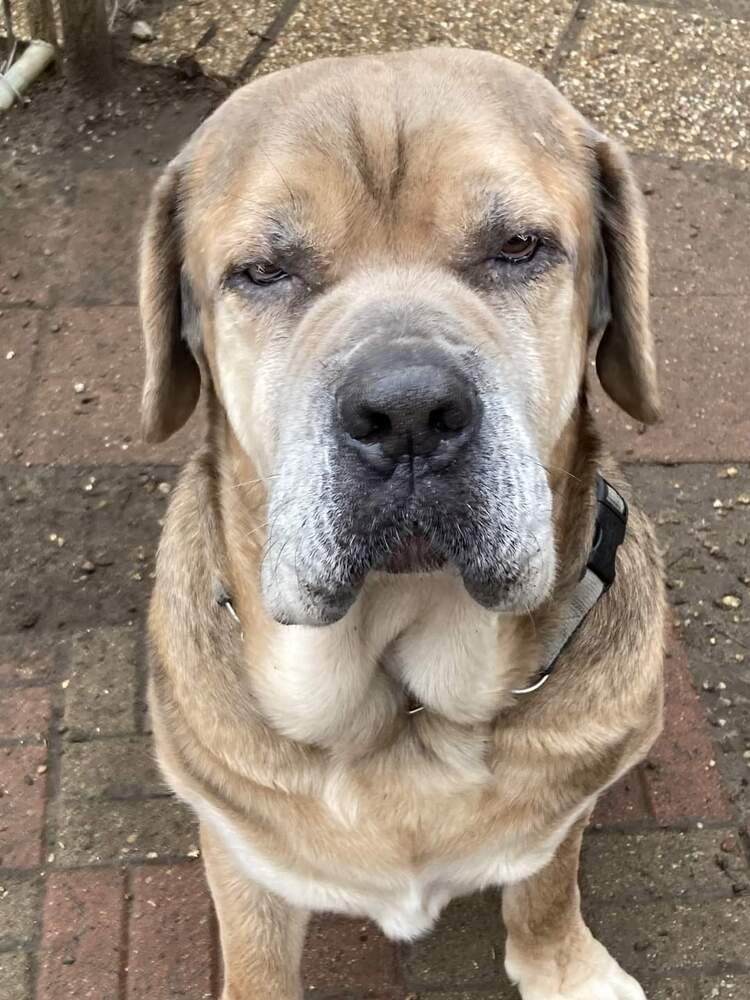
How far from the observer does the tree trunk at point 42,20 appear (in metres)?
5.13

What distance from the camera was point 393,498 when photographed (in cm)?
165

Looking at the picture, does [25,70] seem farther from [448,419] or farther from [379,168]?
[448,419]

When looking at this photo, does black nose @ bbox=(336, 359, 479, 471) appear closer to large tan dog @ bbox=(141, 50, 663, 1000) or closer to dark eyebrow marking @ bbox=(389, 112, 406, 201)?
large tan dog @ bbox=(141, 50, 663, 1000)

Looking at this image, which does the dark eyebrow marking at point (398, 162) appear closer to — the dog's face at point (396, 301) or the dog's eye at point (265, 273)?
the dog's face at point (396, 301)

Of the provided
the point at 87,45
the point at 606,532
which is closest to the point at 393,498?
the point at 606,532

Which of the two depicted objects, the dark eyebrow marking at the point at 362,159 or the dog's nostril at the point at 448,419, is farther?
the dark eyebrow marking at the point at 362,159

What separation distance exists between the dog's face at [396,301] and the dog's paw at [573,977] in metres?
1.21

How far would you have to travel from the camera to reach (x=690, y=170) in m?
4.79

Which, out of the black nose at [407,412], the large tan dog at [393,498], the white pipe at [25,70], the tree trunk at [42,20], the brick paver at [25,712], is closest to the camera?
the black nose at [407,412]

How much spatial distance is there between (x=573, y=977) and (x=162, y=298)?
1.80m

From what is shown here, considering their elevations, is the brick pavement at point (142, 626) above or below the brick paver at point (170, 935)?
above

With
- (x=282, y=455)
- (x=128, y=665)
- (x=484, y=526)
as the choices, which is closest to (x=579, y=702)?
(x=484, y=526)

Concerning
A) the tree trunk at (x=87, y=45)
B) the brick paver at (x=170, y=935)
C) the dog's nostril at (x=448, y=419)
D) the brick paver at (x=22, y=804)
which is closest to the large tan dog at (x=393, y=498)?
the dog's nostril at (x=448, y=419)

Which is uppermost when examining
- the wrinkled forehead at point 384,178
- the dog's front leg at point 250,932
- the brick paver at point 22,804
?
the wrinkled forehead at point 384,178
